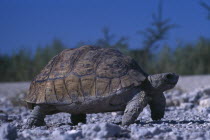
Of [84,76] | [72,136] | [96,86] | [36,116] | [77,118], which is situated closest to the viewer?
[72,136]

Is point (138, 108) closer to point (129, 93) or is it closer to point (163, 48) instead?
point (129, 93)

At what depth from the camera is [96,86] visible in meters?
4.46

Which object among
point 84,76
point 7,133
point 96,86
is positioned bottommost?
point 7,133

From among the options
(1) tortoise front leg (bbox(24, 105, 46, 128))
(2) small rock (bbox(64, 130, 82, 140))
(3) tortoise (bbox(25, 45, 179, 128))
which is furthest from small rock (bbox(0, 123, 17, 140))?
(1) tortoise front leg (bbox(24, 105, 46, 128))

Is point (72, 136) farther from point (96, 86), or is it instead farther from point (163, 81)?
point (163, 81)

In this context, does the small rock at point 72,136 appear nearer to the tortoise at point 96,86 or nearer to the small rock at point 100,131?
the small rock at point 100,131

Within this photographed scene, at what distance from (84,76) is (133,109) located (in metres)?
0.75

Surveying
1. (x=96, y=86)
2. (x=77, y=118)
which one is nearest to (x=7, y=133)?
(x=96, y=86)

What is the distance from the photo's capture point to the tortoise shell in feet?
14.6

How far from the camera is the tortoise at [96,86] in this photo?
4.41 metres

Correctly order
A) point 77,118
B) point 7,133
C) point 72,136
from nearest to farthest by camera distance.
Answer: point 72,136, point 7,133, point 77,118

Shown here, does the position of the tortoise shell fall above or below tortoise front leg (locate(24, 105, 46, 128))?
above

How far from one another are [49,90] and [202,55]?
16.5 m

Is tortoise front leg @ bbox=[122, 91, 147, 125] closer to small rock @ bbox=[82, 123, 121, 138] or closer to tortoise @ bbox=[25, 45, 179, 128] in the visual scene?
tortoise @ bbox=[25, 45, 179, 128]
